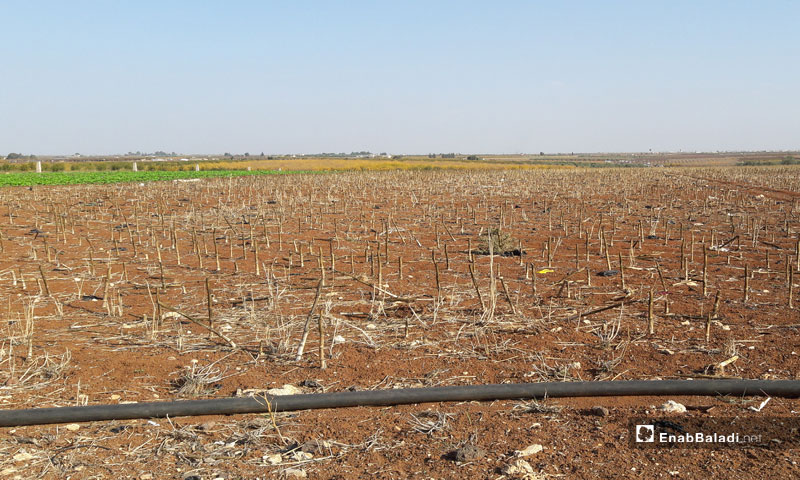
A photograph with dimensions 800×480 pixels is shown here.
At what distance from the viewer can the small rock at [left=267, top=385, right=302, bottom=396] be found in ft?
14.9

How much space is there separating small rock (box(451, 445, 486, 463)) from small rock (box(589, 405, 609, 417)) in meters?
0.91

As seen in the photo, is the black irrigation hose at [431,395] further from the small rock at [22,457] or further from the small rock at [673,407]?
the small rock at [22,457]

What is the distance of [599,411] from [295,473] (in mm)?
1934

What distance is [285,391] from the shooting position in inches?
179

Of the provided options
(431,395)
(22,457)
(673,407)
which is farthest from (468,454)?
(22,457)

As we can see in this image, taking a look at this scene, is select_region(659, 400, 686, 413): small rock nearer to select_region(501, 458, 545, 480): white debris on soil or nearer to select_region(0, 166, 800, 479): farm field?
select_region(0, 166, 800, 479): farm field

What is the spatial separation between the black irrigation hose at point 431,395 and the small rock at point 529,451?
24.2 inches

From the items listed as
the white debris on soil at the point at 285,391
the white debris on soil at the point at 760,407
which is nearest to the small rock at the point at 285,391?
the white debris on soil at the point at 285,391

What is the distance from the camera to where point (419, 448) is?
3.62 meters

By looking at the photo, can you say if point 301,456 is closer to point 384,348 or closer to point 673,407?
point 384,348

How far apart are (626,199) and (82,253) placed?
52.1 ft

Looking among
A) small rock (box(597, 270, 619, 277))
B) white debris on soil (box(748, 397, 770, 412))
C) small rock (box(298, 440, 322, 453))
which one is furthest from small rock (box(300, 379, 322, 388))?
small rock (box(597, 270, 619, 277))

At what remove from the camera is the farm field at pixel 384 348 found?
3.52m

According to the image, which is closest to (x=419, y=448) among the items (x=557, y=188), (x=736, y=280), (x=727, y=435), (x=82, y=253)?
(x=727, y=435)
